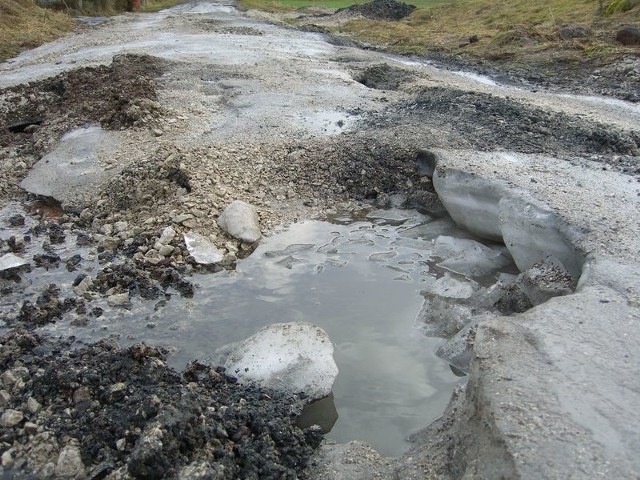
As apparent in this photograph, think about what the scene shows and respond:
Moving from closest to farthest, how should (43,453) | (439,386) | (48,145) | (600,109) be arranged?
→ (43,453) < (439,386) < (48,145) < (600,109)

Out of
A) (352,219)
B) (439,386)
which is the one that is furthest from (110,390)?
(352,219)

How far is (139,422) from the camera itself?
3.62 m

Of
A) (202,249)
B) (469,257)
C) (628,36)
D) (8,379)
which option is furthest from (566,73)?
(8,379)

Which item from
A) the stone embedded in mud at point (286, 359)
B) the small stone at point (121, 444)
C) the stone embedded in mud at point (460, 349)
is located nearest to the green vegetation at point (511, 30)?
the stone embedded in mud at point (460, 349)

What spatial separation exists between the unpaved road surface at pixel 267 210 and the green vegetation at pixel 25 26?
158 inches

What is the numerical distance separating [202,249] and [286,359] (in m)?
2.20

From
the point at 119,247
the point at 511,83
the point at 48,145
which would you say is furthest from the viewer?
the point at 511,83

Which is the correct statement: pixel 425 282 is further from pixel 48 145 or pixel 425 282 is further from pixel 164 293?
pixel 48 145

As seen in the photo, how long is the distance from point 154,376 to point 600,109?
908 centimetres

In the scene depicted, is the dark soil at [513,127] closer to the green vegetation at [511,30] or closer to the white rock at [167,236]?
the white rock at [167,236]

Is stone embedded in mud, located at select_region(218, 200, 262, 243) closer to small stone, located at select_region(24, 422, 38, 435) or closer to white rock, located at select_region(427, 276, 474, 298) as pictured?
white rock, located at select_region(427, 276, 474, 298)

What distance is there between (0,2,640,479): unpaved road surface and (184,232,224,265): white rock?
11 cm

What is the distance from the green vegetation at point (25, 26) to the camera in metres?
18.4

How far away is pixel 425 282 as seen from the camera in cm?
598
